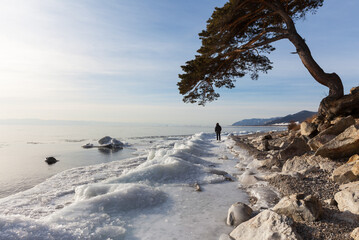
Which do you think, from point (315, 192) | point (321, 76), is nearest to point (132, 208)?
point (315, 192)

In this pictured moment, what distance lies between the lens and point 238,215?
3.79m

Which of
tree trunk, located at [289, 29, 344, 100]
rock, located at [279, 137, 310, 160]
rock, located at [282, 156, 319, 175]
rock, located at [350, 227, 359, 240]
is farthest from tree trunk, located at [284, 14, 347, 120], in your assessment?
rock, located at [350, 227, 359, 240]

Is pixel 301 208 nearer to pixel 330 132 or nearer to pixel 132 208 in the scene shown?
pixel 132 208

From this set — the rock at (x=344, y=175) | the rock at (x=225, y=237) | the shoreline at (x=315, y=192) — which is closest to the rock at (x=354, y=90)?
the shoreline at (x=315, y=192)

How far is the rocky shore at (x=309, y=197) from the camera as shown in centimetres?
293

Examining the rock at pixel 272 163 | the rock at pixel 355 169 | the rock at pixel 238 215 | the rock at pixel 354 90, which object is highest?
the rock at pixel 354 90

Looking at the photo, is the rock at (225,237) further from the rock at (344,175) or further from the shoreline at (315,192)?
the rock at (344,175)

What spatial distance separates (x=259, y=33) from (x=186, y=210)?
→ 1063 cm

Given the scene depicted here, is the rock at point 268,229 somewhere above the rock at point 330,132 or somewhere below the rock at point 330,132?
below

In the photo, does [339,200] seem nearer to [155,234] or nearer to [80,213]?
[155,234]

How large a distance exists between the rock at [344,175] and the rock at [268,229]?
2810 millimetres

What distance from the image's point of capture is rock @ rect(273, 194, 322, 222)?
3.18 m

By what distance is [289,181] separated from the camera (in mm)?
5469

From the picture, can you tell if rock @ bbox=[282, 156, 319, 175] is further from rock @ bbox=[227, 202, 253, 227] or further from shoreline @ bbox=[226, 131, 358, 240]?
rock @ bbox=[227, 202, 253, 227]
